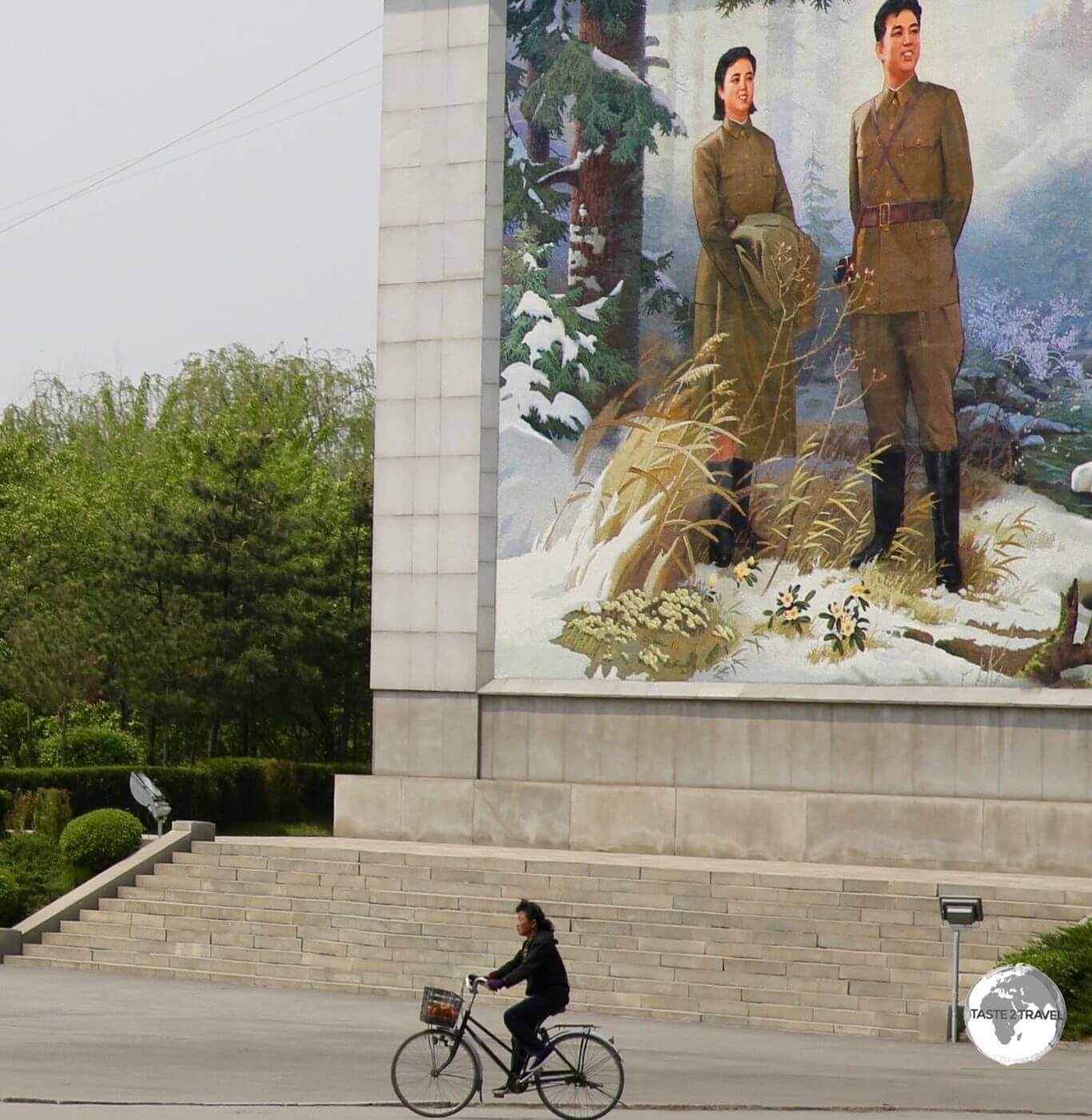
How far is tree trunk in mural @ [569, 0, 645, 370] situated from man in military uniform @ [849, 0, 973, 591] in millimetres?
3427

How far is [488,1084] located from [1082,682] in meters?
14.5

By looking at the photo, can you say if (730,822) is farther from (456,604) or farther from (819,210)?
(819,210)

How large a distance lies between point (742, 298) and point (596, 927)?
1002cm

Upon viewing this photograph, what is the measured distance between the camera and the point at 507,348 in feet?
109

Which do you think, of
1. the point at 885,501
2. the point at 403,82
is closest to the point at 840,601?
the point at 885,501

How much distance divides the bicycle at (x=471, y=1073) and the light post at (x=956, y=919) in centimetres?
678

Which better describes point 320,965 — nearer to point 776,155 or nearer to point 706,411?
point 706,411

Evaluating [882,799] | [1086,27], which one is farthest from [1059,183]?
[882,799]

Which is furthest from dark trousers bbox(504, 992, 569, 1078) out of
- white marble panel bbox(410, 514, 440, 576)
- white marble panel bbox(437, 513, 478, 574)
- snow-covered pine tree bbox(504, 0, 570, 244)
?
snow-covered pine tree bbox(504, 0, 570, 244)

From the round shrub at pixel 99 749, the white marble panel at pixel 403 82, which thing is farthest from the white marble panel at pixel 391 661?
the round shrub at pixel 99 749

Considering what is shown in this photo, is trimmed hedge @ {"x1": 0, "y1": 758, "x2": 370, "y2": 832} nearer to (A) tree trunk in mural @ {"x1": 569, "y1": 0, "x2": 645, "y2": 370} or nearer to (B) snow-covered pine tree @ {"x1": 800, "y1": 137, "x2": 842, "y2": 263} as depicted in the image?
(A) tree trunk in mural @ {"x1": 569, "y1": 0, "x2": 645, "y2": 370}

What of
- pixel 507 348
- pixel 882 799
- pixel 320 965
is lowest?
pixel 320 965

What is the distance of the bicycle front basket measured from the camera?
14625 mm

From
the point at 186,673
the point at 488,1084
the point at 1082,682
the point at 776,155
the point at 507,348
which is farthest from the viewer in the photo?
the point at 186,673
